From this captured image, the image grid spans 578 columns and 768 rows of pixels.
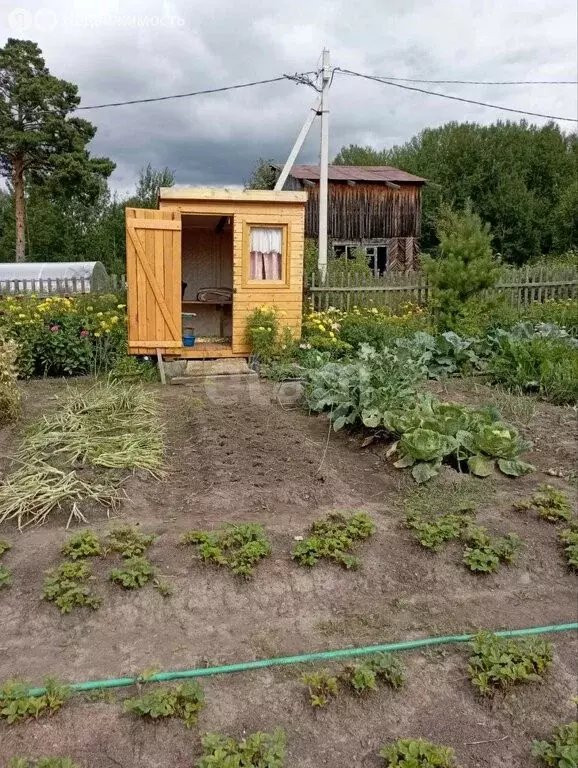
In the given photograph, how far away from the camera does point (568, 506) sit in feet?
12.7

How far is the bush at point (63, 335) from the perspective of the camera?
830cm

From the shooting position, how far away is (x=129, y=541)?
11.0 ft

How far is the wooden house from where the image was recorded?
27828mm

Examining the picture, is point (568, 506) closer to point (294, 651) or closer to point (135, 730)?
point (294, 651)

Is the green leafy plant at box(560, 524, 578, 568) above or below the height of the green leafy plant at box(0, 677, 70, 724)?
above

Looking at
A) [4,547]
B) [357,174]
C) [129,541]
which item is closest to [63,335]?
[4,547]

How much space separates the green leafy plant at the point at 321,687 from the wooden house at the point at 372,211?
2620cm

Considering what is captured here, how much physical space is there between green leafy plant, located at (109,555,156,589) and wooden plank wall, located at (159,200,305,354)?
6227 millimetres

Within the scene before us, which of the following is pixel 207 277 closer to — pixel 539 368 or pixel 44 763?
pixel 539 368

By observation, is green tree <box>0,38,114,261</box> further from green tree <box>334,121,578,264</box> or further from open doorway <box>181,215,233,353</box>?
green tree <box>334,121,578,264</box>

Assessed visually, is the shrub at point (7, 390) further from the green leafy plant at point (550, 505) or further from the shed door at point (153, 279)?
the green leafy plant at point (550, 505)

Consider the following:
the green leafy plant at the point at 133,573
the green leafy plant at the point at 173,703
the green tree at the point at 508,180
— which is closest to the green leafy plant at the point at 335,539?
the green leafy plant at the point at 133,573

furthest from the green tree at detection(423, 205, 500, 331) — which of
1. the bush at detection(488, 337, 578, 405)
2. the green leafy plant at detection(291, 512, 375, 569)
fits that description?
the green leafy plant at detection(291, 512, 375, 569)

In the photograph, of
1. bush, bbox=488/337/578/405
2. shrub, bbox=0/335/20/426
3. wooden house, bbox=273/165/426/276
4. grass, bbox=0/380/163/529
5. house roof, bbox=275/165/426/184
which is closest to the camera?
grass, bbox=0/380/163/529
